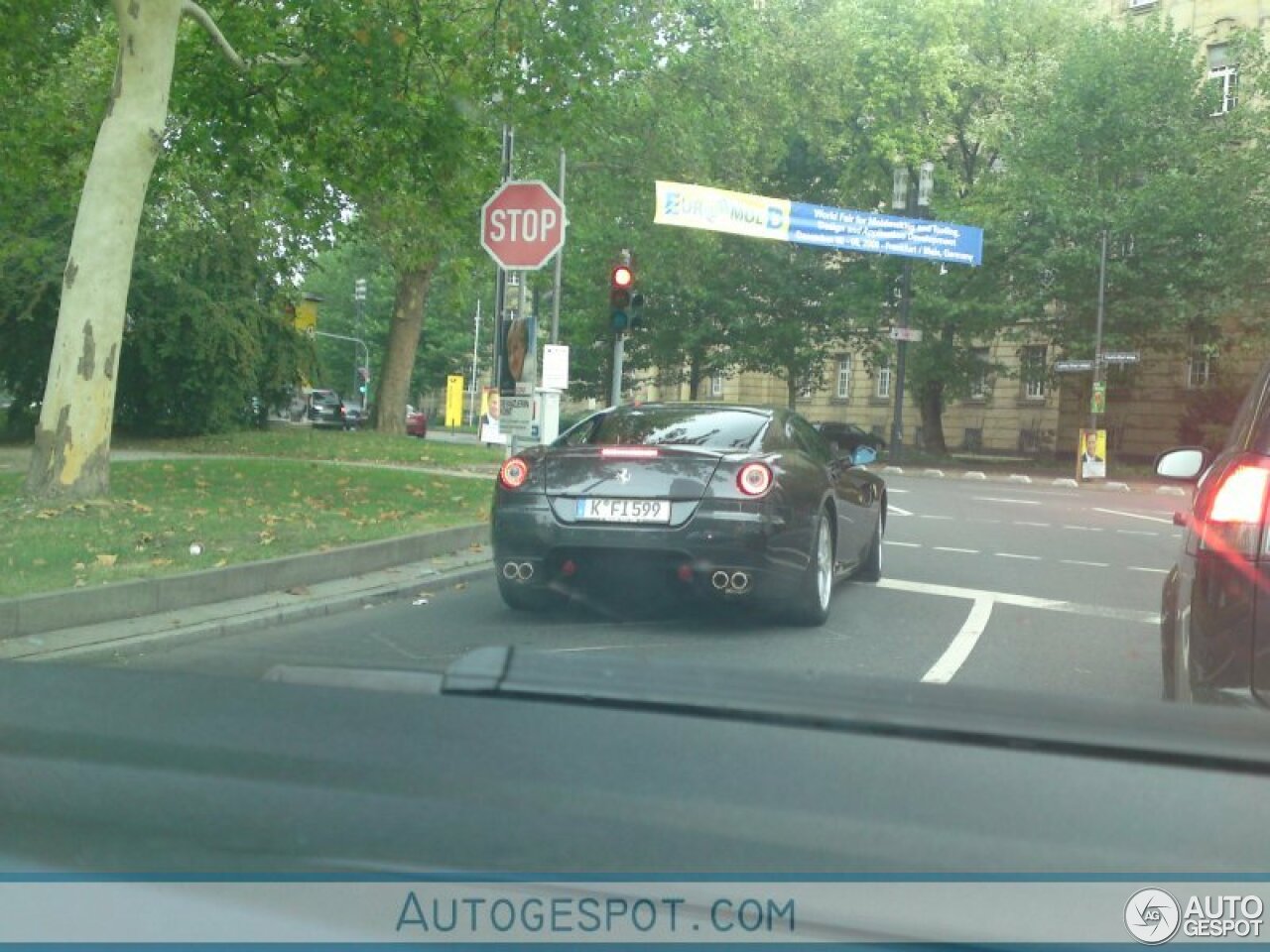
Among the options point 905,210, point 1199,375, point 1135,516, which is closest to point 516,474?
point 1135,516

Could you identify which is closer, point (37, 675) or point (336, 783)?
point (336, 783)

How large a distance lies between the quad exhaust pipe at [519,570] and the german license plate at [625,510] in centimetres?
48

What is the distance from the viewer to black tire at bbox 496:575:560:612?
821cm

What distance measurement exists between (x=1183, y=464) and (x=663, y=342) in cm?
4285

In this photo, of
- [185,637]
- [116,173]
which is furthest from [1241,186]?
[185,637]

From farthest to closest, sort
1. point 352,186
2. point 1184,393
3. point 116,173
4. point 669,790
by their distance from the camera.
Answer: point 1184,393 → point 352,186 → point 116,173 → point 669,790

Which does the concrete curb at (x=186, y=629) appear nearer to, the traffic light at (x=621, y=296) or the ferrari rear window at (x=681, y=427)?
the ferrari rear window at (x=681, y=427)

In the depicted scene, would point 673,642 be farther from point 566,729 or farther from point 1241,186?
point 1241,186

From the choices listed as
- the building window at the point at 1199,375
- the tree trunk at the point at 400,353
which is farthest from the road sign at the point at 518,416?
the building window at the point at 1199,375

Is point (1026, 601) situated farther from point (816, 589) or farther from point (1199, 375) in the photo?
point (1199, 375)

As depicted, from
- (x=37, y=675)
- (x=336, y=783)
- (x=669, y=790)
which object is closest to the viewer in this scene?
(x=669, y=790)

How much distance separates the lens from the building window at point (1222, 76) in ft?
120

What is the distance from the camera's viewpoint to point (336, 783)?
77.6 inches

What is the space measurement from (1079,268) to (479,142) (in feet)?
78.3
